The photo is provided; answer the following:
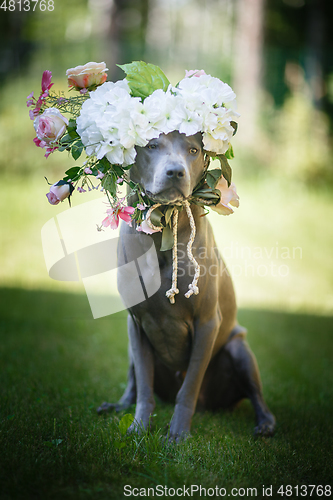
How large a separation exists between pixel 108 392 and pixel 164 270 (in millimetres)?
1480

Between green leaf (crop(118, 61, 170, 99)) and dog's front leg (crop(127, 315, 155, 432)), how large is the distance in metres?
1.34

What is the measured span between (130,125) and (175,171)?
1.02ft

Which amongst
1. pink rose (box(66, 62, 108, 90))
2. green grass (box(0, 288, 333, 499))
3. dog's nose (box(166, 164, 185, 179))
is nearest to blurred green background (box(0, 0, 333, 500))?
green grass (box(0, 288, 333, 499))

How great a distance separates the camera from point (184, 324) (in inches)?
104

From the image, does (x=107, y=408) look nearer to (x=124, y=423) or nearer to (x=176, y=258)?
(x=124, y=423)

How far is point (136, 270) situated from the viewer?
2.59 meters

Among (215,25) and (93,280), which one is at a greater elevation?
(215,25)

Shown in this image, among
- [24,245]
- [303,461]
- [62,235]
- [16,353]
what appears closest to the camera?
[303,461]

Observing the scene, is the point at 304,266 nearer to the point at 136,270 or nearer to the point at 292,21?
the point at 136,270

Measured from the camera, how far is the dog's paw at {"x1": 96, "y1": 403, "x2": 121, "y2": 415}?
3066mm

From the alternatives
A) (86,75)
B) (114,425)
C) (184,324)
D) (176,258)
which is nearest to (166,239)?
(176,258)

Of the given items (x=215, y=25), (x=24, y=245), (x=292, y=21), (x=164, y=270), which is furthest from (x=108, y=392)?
(x=292, y=21)

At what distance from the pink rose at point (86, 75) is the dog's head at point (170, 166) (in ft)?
1.42

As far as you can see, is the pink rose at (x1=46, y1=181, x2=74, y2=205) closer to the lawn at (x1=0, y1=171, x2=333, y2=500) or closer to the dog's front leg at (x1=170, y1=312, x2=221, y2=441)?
the dog's front leg at (x1=170, y1=312, x2=221, y2=441)
